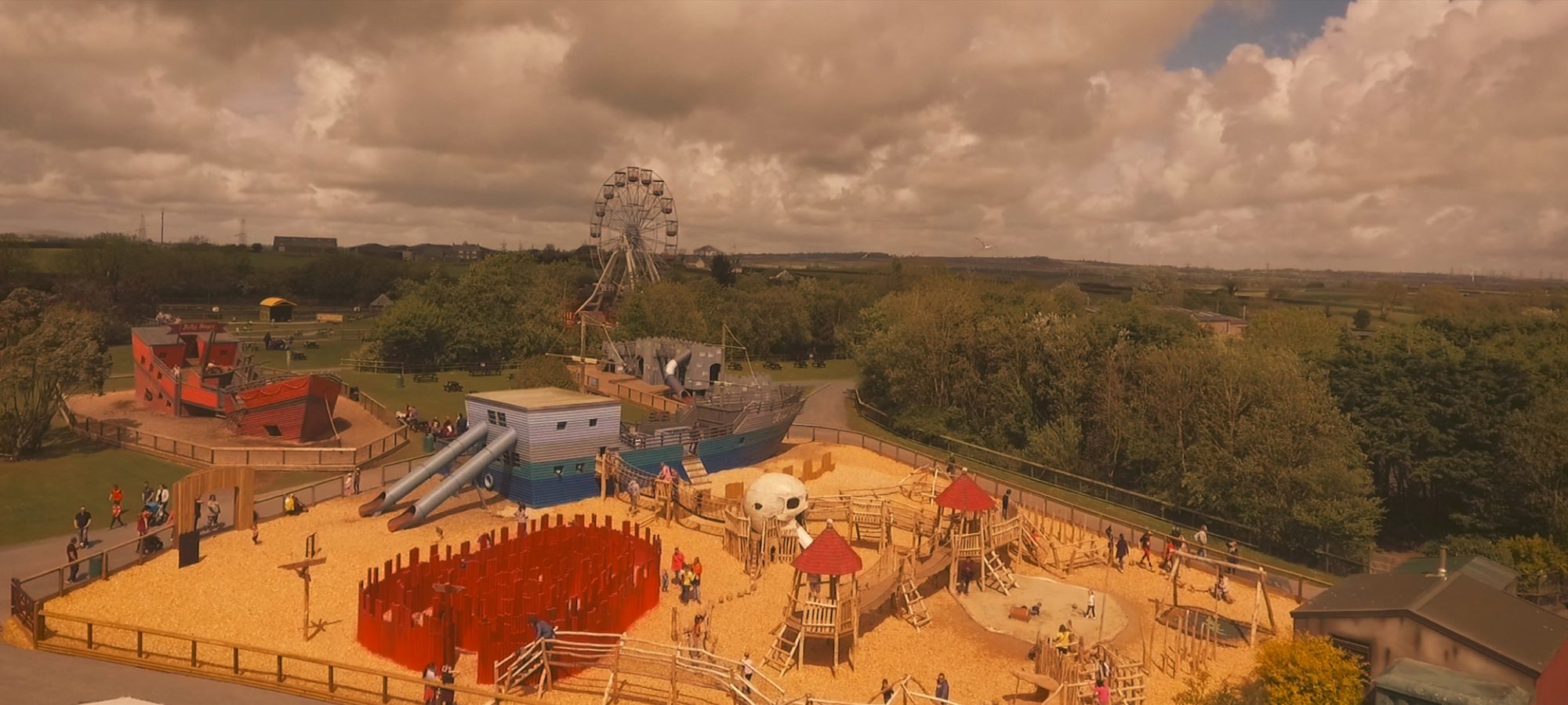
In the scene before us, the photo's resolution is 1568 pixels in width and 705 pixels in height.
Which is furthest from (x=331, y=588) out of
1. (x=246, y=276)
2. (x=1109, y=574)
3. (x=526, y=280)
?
(x=246, y=276)

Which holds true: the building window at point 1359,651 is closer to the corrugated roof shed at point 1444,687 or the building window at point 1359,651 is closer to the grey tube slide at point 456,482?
the corrugated roof shed at point 1444,687

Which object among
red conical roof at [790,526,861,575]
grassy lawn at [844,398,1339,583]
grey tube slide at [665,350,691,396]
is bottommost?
grassy lawn at [844,398,1339,583]

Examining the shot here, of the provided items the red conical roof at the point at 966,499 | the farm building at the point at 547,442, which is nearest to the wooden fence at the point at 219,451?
the farm building at the point at 547,442

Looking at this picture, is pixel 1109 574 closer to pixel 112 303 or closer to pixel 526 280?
pixel 526 280

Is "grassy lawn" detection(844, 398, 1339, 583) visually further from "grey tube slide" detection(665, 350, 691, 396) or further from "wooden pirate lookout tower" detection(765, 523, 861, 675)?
"wooden pirate lookout tower" detection(765, 523, 861, 675)

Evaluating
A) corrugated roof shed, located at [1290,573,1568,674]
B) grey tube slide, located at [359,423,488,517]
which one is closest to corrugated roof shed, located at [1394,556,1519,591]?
corrugated roof shed, located at [1290,573,1568,674]
